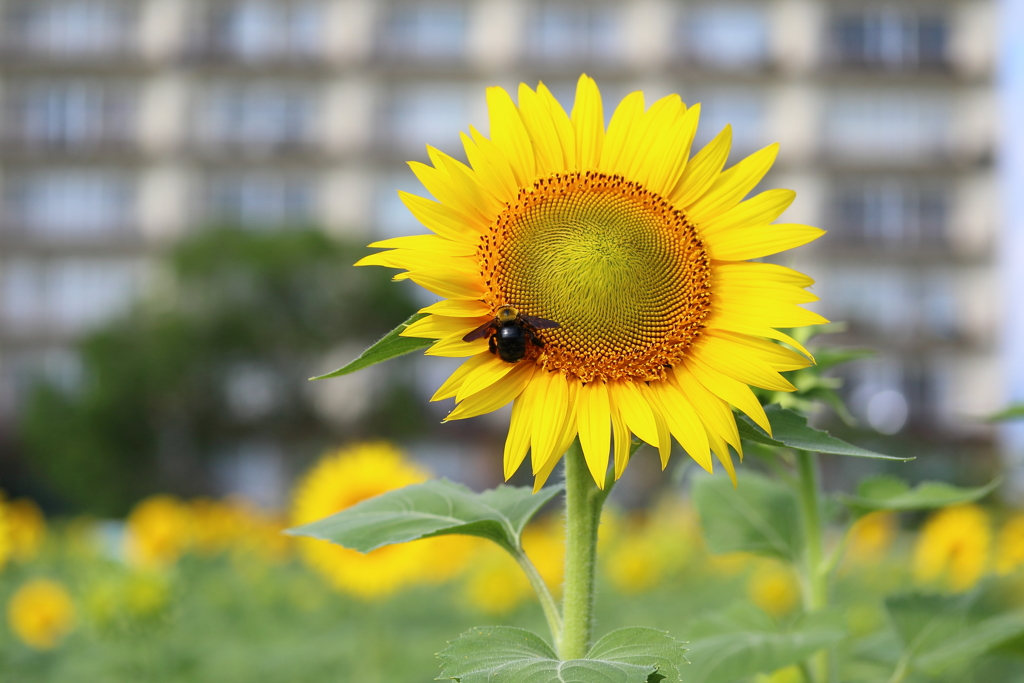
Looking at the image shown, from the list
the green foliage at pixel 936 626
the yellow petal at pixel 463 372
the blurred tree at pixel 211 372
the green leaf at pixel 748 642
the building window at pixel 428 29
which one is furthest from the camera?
the building window at pixel 428 29

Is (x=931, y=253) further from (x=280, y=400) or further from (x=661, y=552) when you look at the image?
(x=661, y=552)

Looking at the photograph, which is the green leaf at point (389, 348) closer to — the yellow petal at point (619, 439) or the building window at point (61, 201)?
the yellow petal at point (619, 439)

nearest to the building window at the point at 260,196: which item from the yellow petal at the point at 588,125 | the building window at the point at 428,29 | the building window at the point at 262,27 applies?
the building window at the point at 262,27

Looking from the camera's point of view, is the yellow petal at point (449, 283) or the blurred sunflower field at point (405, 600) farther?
the blurred sunflower field at point (405, 600)

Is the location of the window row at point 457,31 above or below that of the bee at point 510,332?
above

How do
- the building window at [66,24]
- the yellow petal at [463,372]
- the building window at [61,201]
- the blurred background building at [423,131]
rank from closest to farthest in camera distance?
the yellow petal at [463,372]
the blurred background building at [423,131]
the building window at [61,201]
the building window at [66,24]

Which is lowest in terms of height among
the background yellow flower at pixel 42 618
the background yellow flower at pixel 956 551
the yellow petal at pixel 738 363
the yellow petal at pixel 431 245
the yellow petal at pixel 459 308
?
the background yellow flower at pixel 42 618
